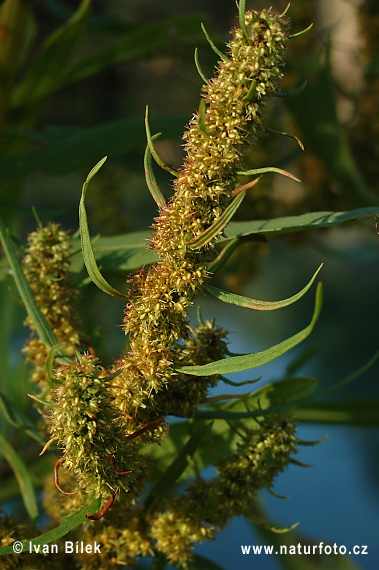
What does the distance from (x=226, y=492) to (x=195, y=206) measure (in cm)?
13

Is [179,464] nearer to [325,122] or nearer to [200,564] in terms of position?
[200,564]

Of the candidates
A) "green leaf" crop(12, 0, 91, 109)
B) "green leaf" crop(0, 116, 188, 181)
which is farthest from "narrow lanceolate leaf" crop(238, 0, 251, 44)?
"green leaf" crop(12, 0, 91, 109)

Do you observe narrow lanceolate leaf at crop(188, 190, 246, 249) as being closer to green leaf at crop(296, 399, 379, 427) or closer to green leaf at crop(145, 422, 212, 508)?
green leaf at crop(145, 422, 212, 508)

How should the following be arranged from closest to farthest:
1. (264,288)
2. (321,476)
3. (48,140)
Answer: (48,140) < (321,476) < (264,288)

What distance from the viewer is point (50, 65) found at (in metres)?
0.55

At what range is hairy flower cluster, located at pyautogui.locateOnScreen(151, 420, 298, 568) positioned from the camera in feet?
0.84

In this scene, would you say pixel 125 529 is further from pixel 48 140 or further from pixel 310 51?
pixel 310 51

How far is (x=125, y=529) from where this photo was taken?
28 centimetres

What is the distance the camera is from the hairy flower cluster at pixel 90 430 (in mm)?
207

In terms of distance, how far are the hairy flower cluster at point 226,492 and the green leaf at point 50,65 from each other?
1.31ft

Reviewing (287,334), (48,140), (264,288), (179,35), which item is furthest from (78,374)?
(264,288)

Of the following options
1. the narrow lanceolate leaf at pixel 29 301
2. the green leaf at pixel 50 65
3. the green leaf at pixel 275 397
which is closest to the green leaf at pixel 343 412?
the green leaf at pixel 275 397

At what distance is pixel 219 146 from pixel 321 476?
850 millimetres

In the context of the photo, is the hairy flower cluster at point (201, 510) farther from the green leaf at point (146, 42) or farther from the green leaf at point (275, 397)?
the green leaf at point (146, 42)
